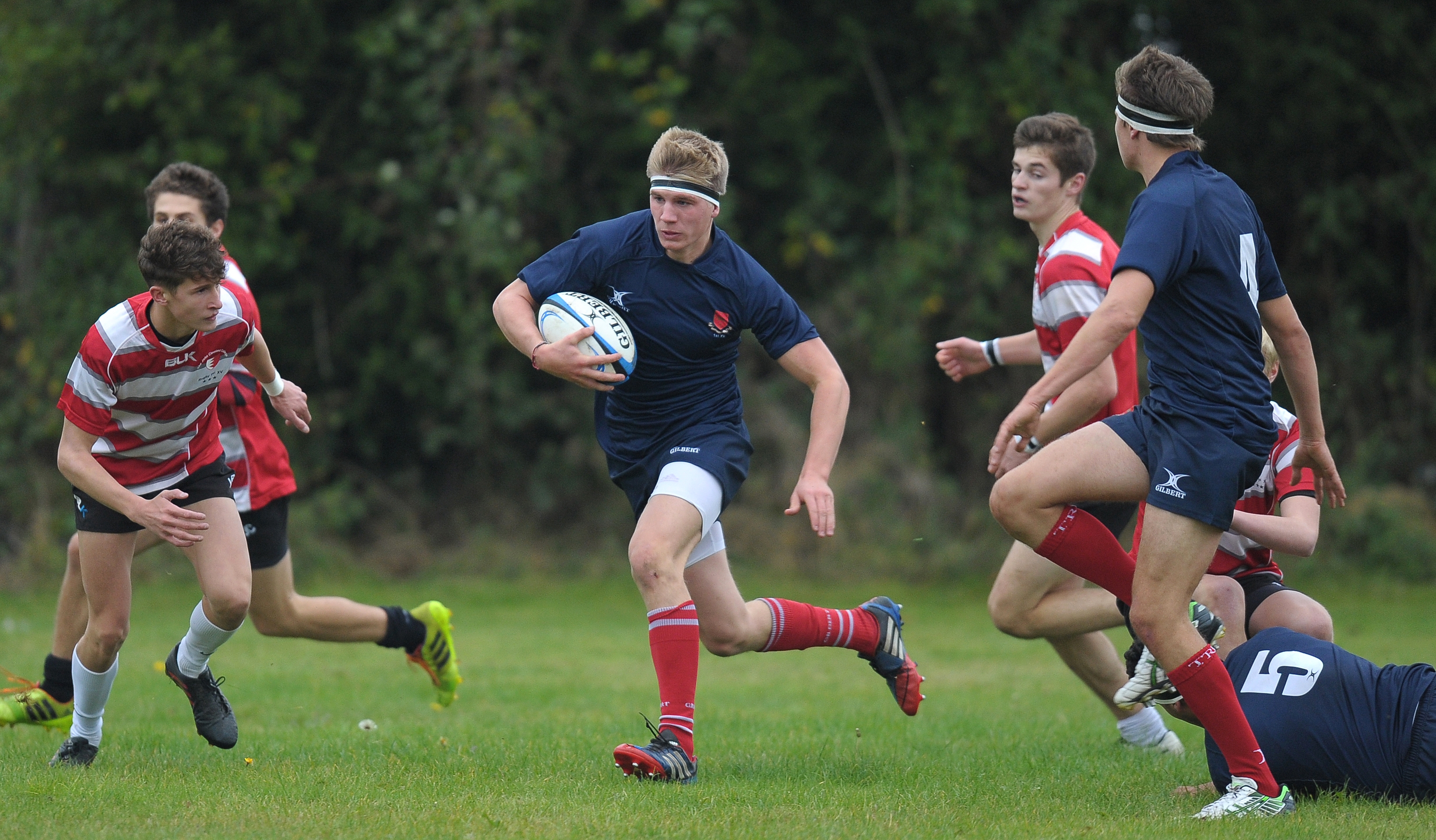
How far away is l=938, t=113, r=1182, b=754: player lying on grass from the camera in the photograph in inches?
209

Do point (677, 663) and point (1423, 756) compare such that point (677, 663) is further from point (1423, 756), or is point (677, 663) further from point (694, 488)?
point (1423, 756)

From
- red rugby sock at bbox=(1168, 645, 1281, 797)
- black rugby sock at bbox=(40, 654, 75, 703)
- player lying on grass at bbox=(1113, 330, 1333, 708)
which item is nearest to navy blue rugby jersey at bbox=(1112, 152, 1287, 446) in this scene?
player lying on grass at bbox=(1113, 330, 1333, 708)

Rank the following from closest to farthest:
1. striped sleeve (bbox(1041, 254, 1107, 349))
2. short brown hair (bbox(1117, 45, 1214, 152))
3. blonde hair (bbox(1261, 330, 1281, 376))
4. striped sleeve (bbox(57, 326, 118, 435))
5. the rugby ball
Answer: short brown hair (bbox(1117, 45, 1214, 152)) < striped sleeve (bbox(57, 326, 118, 435)) < the rugby ball < blonde hair (bbox(1261, 330, 1281, 376)) < striped sleeve (bbox(1041, 254, 1107, 349))

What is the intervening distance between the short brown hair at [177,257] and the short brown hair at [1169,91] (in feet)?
9.91

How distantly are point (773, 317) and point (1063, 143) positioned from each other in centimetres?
152

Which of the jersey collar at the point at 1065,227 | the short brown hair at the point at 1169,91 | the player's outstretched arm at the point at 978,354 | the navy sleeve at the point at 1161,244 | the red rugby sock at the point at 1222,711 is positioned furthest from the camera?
the player's outstretched arm at the point at 978,354

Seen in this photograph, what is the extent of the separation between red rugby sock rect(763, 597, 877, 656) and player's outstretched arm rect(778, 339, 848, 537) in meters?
0.49

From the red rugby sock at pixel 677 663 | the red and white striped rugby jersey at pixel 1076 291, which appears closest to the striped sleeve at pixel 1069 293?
the red and white striped rugby jersey at pixel 1076 291

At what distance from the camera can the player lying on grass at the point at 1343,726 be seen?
427 centimetres

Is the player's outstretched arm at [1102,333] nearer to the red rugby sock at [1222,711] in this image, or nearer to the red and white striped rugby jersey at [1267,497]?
the red rugby sock at [1222,711]

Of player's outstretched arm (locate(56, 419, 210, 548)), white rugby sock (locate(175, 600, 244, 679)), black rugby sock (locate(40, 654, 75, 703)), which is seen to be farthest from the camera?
black rugby sock (locate(40, 654, 75, 703))

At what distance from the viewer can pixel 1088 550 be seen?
4.39 metres

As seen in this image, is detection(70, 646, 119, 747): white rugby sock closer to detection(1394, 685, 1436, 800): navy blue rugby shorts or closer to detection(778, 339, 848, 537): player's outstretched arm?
detection(778, 339, 848, 537): player's outstretched arm

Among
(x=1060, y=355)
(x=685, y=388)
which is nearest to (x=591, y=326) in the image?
(x=685, y=388)
